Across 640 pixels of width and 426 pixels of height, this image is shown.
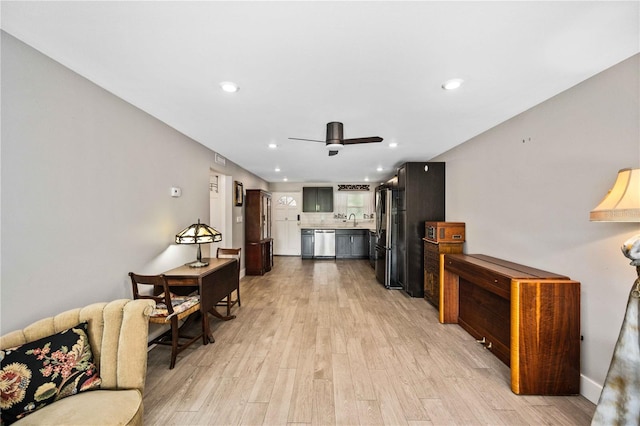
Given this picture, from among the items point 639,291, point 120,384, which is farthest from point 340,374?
point 639,291

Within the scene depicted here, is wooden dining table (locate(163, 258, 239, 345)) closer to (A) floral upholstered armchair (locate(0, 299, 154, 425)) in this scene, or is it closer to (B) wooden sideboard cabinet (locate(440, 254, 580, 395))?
(A) floral upholstered armchair (locate(0, 299, 154, 425))

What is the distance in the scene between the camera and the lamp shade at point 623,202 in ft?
4.45

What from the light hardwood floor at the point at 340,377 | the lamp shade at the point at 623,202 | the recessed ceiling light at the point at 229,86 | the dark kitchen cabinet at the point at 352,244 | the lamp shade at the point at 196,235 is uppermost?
the recessed ceiling light at the point at 229,86

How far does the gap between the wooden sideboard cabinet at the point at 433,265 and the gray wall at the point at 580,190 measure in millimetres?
704

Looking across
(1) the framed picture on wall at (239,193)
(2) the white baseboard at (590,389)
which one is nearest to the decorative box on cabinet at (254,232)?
(1) the framed picture on wall at (239,193)

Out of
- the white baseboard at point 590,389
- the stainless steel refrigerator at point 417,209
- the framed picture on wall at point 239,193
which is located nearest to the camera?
the white baseboard at point 590,389

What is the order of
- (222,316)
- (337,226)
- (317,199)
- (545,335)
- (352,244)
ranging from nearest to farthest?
(545,335), (222,316), (352,244), (317,199), (337,226)

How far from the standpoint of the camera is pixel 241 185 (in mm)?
5344

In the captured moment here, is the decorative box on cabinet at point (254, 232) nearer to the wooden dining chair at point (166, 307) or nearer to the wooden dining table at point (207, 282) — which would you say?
the wooden dining table at point (207, 282)

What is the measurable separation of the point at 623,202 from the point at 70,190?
3.46 m

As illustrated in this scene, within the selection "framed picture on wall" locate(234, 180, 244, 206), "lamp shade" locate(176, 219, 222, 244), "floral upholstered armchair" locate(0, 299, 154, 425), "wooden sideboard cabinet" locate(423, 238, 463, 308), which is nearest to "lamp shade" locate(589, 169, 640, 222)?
"wooden sideboard cabinet" locate(423, 238, 463, 308)

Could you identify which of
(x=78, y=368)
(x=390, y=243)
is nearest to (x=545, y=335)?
(x=390, y=243)

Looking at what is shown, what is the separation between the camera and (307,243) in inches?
298

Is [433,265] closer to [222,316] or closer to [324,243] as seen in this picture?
[222,316]
